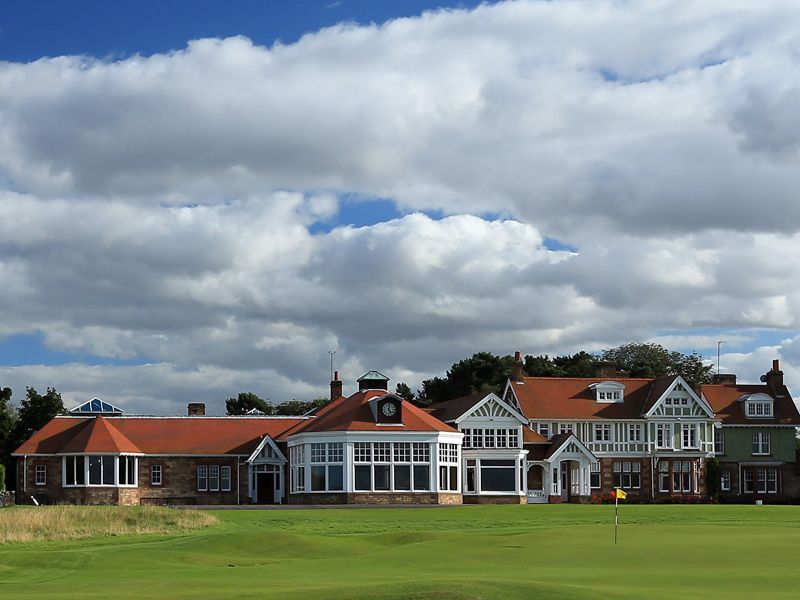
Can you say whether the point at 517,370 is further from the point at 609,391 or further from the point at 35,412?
the point at 35,412

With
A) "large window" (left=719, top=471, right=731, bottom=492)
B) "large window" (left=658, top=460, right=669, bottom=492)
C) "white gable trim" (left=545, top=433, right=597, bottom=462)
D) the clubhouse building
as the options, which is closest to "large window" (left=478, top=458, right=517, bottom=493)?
the clubhouse building

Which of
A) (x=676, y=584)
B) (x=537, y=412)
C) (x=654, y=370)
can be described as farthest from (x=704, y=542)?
(x=654, y=370)

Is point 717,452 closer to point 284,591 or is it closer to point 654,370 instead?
point 654,370

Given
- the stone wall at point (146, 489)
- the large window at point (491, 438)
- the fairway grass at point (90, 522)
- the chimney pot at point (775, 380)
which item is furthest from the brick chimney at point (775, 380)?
the fairway grass at point (90, 522)

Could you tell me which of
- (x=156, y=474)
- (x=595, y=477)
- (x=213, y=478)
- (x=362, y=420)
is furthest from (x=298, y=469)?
(x=595, y=477)

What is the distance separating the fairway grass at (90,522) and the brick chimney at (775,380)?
49390 mm

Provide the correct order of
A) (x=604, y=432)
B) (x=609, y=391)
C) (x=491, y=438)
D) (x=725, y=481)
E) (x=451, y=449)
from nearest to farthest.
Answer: (x=451, y=449) → (x=491, y=438) → (x=604, y=432) → (x=609, y=391) → (x=725, y=481)

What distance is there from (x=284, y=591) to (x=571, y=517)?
32.0 meters

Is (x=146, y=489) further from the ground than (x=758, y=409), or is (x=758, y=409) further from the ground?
(x=758, y=409)

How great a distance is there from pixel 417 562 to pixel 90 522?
1609cm

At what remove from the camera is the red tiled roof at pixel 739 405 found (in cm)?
8250

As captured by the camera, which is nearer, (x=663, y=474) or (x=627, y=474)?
(x=627, y=474)

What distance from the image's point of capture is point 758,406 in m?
83.1

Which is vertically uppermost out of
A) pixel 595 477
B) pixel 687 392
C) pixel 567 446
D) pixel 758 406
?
pixel 687 392
